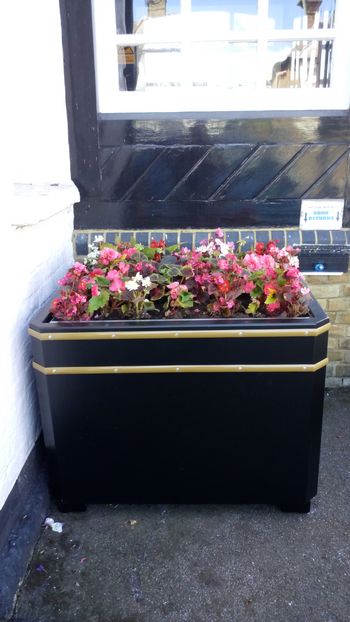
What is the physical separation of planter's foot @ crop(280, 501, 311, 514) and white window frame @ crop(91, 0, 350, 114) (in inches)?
83.1

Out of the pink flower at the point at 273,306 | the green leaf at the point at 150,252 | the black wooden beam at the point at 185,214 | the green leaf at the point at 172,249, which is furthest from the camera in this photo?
the black wooden beam at the point at 185,214

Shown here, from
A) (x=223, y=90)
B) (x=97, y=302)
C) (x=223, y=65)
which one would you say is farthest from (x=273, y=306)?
(x=223, y=65)

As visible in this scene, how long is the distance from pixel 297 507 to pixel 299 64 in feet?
7.84

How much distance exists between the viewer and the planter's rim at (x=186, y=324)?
2.11 metres

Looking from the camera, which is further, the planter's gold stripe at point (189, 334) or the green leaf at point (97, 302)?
the green leaf at point (97, 302)

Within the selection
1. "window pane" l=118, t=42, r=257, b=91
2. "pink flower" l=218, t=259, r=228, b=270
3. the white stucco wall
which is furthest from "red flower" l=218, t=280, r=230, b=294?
"window pane" l=118, t=42, r=257, b=91

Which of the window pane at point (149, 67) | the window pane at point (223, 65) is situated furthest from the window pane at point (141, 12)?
the window pane at point (223, 65)

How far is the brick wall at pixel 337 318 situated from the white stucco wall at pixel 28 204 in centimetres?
155

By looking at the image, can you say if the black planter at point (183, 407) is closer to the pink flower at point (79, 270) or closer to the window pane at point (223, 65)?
the pink flower at point (79, 270)

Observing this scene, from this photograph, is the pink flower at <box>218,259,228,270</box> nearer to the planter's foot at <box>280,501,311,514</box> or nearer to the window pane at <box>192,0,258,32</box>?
the planter's foot at <box>280,501,311,514</box>

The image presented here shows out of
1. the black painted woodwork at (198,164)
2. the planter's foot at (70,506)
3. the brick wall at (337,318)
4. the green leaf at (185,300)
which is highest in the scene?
the black painted woodwork at (198,164)

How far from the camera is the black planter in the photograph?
6.97ft

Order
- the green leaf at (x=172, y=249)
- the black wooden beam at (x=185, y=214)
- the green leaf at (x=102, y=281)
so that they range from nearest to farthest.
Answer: the green leaf at (x=102, y=281)
the green leaf at (x=172, y=249)
the black wooden beam at (x=185, y=214)

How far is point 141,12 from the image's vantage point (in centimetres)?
296
